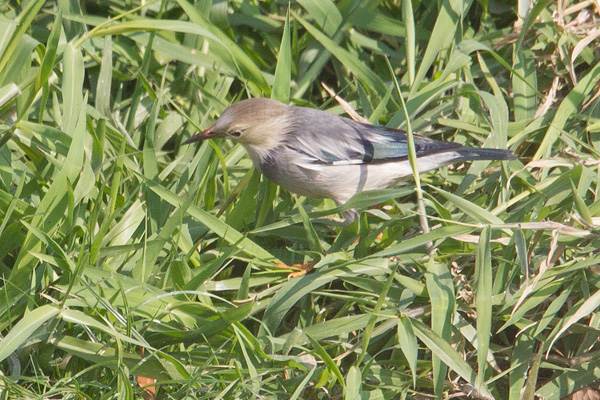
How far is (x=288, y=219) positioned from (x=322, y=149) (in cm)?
64

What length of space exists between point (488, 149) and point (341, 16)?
1555mm

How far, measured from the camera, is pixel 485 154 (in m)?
4.52

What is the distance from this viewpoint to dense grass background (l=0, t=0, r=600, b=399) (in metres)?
3.70

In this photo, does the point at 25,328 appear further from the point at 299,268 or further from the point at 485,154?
the point at 485,154

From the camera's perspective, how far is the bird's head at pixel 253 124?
4.61 meters

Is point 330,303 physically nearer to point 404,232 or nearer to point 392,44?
point 404,232

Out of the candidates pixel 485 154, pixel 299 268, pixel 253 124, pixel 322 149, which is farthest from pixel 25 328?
pixel 485 154

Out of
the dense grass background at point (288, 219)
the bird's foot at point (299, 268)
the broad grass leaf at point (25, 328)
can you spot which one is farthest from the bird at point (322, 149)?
the broad grass leaf at point (25, 328)

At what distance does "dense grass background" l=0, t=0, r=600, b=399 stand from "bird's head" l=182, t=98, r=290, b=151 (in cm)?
20

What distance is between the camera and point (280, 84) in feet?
16.5

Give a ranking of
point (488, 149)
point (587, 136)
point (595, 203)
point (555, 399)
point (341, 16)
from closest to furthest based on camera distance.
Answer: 1. point (555, 399)
2. point (595, 203)
3. point (488, 149)
4. point (587, 136)
5. point (341, 16)

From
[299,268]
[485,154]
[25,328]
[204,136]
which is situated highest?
[204,136]

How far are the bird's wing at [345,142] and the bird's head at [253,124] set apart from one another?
101mm

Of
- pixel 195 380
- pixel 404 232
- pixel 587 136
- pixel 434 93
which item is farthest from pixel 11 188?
pixel 587 136
